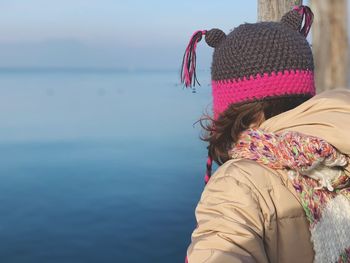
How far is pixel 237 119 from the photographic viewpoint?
1532mm

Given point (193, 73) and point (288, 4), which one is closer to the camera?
point (193, 73)

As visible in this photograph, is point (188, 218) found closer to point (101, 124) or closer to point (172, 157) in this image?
point (172, 157)

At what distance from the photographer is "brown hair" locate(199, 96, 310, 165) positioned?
5.04 feet

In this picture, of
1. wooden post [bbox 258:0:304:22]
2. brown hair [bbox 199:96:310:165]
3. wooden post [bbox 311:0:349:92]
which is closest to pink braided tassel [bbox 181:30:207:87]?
brown hair [bbox 199:96:310:165]

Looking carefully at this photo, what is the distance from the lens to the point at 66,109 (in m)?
18.8

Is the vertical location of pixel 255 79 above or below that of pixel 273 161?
above

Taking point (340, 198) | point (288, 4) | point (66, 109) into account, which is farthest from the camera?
point (66, 109)

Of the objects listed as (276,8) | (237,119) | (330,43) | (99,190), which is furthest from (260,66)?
(99,190)

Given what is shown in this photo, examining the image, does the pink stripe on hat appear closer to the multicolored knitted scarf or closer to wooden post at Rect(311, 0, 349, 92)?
the multicolored knitted scarf

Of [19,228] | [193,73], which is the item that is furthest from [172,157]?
[193,73]

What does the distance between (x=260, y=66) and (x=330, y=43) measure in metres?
1.43

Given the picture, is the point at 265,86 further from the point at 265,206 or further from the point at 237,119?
the point at 265,206

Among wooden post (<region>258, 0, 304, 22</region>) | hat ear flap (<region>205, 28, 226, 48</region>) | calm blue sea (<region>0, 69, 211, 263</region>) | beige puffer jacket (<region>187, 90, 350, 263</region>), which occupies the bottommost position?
calm blue sea (<region>0, 69, 211, 263</region>)

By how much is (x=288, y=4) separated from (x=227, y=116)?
4.71 feet
